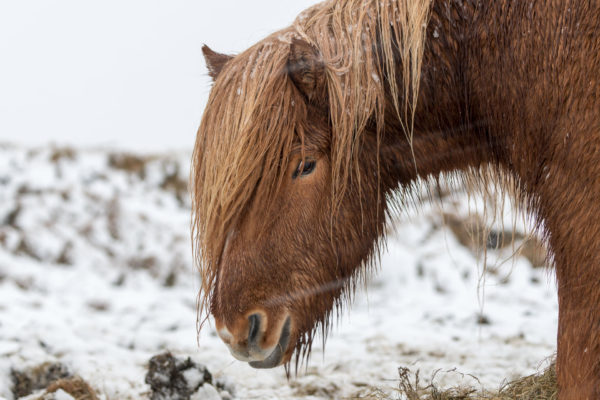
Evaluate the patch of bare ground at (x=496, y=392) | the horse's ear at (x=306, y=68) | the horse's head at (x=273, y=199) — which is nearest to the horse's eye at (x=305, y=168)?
the horse's head at (x=273, y=199)

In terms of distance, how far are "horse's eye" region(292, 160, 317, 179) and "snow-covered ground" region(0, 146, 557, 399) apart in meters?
0.55

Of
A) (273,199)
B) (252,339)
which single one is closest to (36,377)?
(252,339)

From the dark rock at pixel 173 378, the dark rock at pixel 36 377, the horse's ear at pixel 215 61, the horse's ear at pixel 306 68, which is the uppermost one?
the horse's ear at pixel 215 61

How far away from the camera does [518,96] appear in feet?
4.91

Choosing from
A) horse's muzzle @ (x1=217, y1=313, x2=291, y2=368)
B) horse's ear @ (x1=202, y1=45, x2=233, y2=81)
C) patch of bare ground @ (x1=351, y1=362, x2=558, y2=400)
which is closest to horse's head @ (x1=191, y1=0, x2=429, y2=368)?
horse's muzzle @ (x1=217, y1=313, x2=291, y2=368)

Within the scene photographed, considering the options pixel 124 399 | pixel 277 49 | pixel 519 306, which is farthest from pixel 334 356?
pixel 277 49

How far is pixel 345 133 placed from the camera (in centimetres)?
159

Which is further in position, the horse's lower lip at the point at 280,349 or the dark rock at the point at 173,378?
the dark rock at the point at 173,378

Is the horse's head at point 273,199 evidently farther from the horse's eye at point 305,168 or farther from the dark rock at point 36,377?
the dark rock at point 36,377

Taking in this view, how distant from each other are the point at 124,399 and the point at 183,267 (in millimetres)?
2993

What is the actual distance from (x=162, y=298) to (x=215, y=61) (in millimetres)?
3398

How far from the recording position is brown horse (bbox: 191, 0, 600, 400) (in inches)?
58.5

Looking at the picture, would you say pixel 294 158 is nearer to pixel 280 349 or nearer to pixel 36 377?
pixel 280 349

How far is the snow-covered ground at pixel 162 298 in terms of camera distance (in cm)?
297
